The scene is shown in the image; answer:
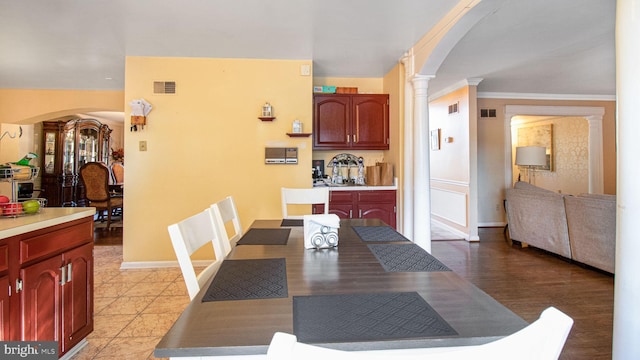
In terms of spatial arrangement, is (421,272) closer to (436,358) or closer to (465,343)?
(465,343)

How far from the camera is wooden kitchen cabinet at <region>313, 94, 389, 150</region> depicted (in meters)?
4.05

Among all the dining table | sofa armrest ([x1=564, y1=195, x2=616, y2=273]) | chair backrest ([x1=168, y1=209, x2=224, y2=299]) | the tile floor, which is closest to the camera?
the dining table

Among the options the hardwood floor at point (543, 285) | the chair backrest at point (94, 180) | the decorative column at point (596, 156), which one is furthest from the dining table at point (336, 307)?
the decorative column at point (596, 156)

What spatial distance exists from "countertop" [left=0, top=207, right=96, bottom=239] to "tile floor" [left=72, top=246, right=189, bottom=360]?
885 mm

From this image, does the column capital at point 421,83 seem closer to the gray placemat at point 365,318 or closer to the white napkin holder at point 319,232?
the white napkin holder at point 319,232

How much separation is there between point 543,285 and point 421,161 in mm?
1676

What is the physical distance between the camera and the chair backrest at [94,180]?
549cm

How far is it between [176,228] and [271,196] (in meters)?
2.66

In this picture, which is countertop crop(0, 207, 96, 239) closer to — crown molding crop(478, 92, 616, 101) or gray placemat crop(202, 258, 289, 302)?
gray placemat crop(202, 258, 289, 302)

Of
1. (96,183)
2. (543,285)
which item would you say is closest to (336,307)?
(543,285)

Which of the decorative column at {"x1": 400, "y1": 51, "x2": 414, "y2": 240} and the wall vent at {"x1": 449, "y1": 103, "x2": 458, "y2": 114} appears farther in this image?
the wall vent at {"x1": 449, "y1": 103, "x2": 458, "y2": 114}

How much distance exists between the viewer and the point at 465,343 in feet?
2.36

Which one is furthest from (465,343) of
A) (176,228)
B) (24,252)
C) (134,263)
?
(134,263)

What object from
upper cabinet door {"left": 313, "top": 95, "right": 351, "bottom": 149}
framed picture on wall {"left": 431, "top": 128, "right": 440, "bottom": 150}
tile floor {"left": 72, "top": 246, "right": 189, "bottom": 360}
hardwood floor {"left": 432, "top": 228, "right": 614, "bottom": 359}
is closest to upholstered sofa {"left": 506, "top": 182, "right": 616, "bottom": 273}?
hardwood floor {"left": 432, "top": 228, "right": 614, "bottom": 359}
